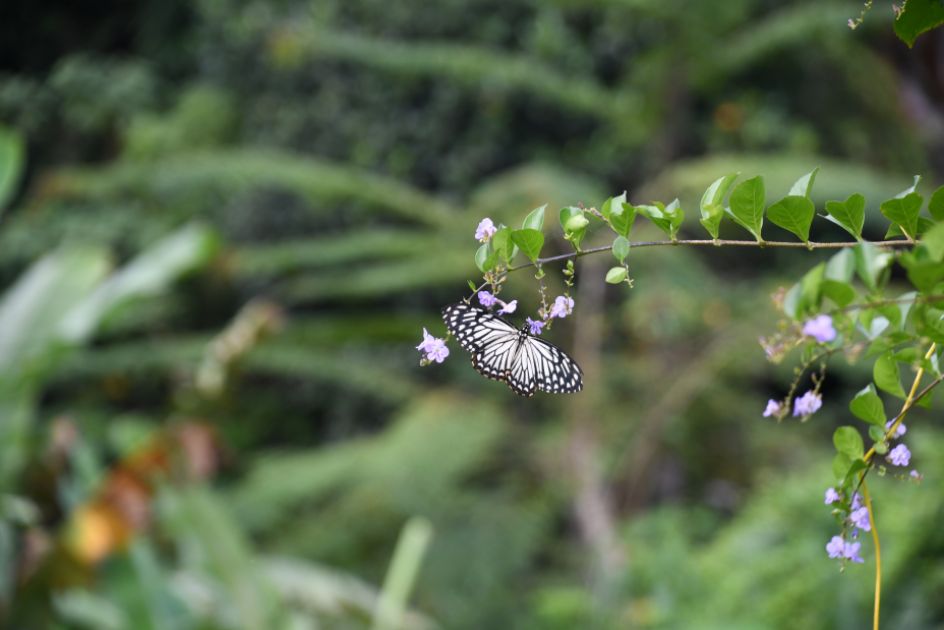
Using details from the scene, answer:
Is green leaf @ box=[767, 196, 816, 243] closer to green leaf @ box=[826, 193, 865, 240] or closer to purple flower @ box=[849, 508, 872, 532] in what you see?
green leaf @ box=[826, 193, 865, 240]

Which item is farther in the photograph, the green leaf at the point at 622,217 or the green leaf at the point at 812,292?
the green leaf at the point at 622,217

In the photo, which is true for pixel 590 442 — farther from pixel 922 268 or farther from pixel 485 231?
pixel 922 268

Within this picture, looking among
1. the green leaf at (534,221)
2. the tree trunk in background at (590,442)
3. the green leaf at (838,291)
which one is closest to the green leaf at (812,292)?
the green leaf at (838,291)

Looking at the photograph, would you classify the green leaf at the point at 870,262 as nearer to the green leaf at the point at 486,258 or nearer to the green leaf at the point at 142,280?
the green leaf at the point at 486,258

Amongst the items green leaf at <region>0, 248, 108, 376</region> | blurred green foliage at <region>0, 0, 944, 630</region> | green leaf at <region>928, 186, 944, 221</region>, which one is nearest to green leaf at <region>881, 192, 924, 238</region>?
green leaf at <region>928, 186, 944, 221</region>

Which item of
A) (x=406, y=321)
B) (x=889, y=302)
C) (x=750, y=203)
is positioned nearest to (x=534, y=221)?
(x=750, y=203)
